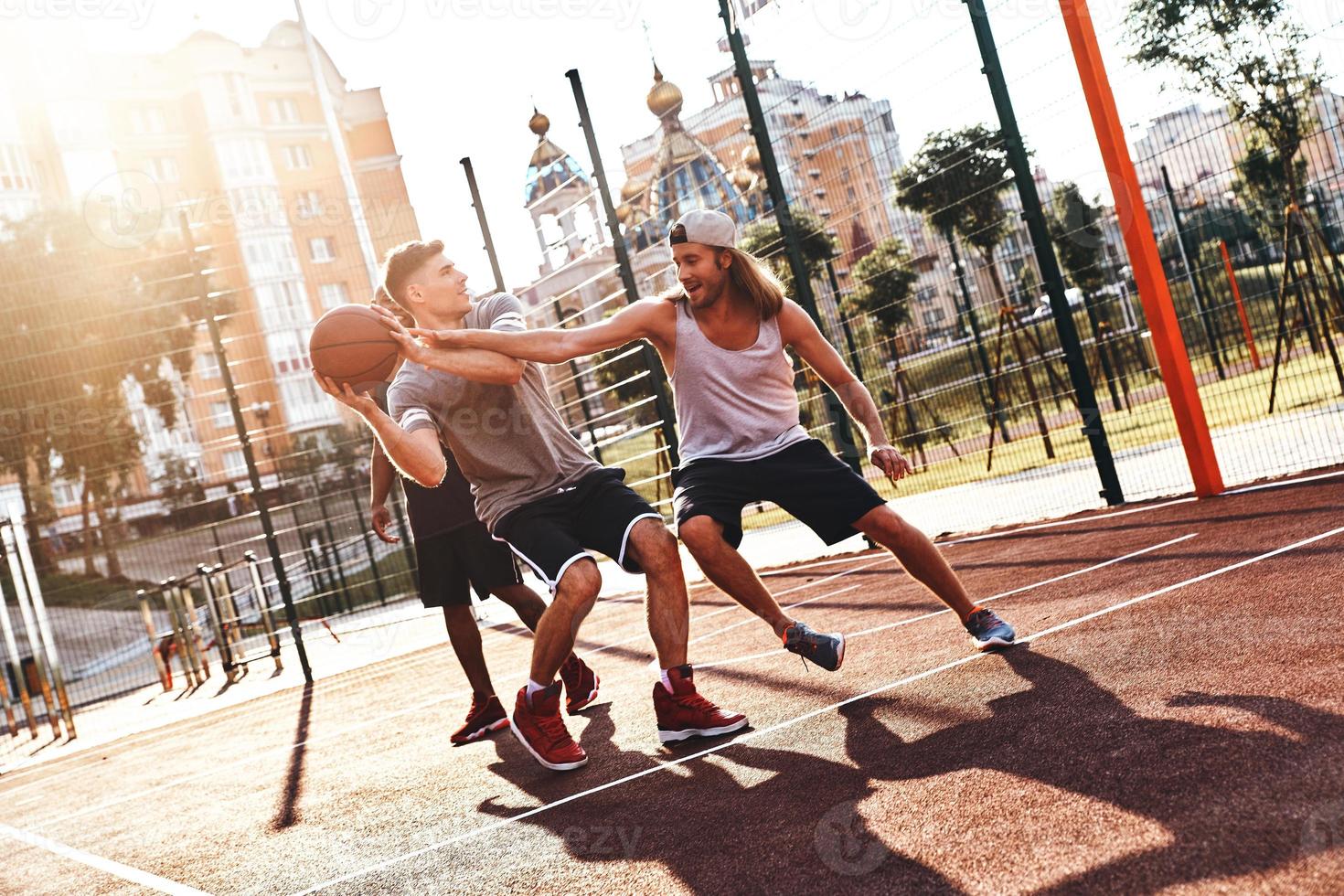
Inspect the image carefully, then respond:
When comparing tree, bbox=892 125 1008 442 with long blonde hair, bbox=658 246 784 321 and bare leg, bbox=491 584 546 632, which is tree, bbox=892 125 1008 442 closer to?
long blonde hair, bbox=658 246 784 321

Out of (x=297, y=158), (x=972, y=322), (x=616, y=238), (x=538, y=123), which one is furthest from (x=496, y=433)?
(x=297, y=158)

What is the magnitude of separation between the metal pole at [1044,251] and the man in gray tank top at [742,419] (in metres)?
2.57

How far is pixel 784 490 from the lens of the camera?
3.98m

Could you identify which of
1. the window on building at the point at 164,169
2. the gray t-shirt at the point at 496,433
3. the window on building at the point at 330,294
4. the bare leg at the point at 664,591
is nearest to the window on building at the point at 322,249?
the window on building at the point at 330,294

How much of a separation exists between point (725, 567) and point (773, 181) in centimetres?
432

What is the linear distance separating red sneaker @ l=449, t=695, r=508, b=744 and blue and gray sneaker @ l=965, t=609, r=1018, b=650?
2197 millimetres

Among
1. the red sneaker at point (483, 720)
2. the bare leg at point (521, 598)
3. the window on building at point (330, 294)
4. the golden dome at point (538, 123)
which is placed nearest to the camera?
the red sneaker at point (483, 720)

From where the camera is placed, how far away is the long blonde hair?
4.11 metres

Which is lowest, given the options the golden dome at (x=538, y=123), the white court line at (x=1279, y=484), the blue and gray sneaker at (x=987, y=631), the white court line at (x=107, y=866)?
the white court line at (x=1279, y=484)

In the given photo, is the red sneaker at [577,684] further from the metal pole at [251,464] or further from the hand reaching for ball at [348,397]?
the metal pole at [251,464]

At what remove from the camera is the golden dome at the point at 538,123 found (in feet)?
37.7

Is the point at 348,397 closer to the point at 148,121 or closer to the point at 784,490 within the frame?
the point at 784,490

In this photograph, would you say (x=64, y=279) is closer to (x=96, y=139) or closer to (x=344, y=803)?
(x=96, y=139)

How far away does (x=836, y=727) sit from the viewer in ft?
11.2
